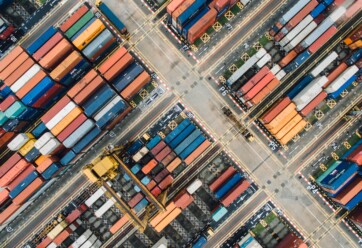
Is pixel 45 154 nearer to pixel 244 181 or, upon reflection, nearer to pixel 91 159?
pixel 91 159

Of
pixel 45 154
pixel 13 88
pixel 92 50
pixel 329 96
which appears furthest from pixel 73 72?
pixel 329 96

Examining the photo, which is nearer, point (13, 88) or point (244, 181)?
point (13, 88)

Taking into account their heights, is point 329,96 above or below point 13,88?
below

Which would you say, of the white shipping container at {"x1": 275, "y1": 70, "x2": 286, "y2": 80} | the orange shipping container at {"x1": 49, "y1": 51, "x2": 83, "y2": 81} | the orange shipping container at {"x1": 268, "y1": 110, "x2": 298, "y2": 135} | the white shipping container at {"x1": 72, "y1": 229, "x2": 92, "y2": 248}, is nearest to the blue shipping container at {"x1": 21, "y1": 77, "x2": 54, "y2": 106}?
the orange shipping container at {"x1": 49, "y1": 51, "x2": 83, "y2": 81}

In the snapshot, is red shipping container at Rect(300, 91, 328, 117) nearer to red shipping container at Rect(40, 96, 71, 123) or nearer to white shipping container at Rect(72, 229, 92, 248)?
red shipping container at Rect(40, 96, 71, 123)

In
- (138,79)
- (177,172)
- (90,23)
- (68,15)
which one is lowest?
(177,172)

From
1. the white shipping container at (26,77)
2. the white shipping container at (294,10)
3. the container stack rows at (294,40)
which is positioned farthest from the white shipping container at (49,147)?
the white shipping container at (294,10)
